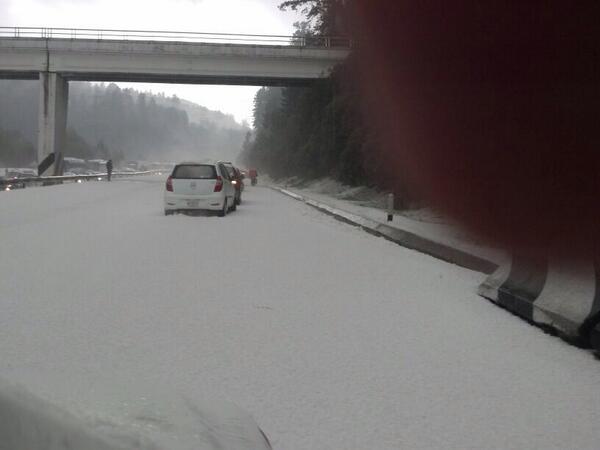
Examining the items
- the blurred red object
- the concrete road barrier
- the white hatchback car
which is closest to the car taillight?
the white hatchback car

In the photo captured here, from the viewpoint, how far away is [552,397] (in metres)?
4.36

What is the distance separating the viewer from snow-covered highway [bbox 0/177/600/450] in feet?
12.2

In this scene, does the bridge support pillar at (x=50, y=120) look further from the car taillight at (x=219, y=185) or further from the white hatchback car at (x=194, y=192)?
the car taillight at (x=219, y=185)

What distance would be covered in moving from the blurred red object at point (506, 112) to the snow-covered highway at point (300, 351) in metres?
3.80

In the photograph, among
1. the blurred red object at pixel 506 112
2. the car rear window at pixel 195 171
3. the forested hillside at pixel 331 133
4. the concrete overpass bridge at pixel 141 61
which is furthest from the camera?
the concrete overpass bridge at pixel 141 61

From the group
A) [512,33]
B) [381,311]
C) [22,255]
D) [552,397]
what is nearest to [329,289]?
[381,311]

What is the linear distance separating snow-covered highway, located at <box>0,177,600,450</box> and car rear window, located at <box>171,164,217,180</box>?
27.2ft

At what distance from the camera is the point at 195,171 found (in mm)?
18812

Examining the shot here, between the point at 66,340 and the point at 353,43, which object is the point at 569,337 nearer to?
the point at 66,340

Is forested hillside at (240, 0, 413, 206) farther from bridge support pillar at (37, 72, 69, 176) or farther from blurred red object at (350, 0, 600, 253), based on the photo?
bridge support pillar at (37, 72, 69, 176)

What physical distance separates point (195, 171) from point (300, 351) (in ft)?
46.3

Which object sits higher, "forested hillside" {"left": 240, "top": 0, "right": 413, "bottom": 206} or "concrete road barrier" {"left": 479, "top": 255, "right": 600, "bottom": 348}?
"forested hillside" {"left": 240, "top": 0, "right": 413, "bottom": 206}

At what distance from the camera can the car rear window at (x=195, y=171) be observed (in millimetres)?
18562

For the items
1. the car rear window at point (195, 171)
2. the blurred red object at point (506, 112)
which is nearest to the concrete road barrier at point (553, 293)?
the blurred red object at point (506, 112)
